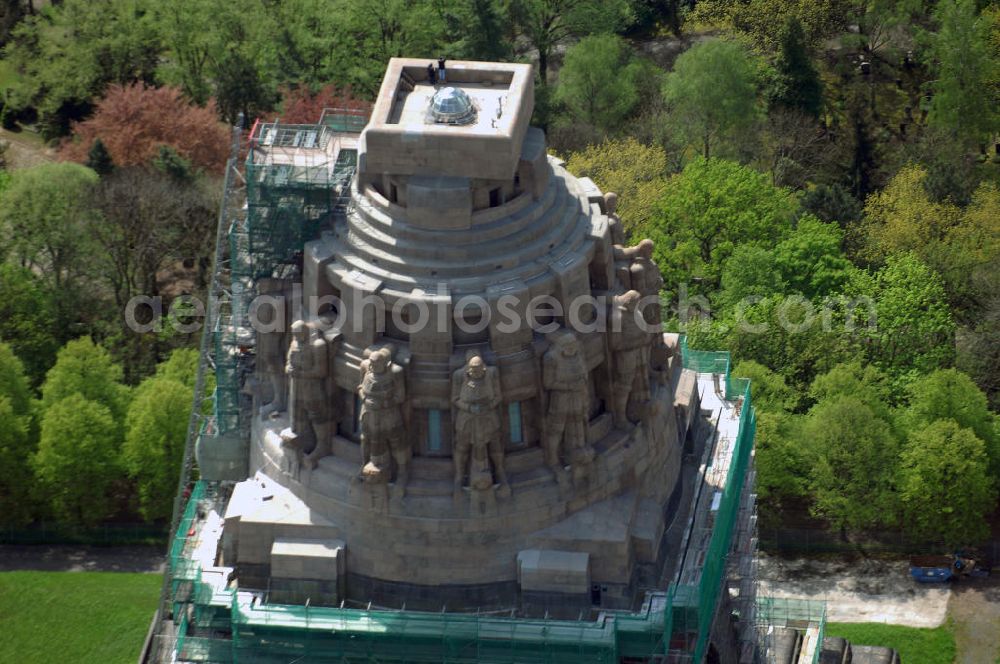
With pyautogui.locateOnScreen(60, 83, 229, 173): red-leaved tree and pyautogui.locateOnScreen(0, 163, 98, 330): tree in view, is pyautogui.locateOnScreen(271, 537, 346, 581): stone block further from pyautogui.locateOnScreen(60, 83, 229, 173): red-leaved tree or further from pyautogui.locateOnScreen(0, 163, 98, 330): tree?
pyautogui.locateOnScreen(60, 83, 229, 173): red-leaved tree

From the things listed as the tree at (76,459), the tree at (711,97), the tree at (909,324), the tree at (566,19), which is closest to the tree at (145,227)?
the tree at (76,459)

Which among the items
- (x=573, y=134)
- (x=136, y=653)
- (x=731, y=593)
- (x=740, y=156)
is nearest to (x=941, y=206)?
(x=740, y=156)

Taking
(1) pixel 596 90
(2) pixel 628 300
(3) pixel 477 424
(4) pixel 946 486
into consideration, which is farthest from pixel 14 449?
(1) pixel 596 90

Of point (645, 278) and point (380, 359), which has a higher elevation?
point (645, 278)

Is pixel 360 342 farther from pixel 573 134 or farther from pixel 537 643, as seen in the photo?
pixel 573 134

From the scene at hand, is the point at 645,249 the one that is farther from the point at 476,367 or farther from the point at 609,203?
the point at 476,367

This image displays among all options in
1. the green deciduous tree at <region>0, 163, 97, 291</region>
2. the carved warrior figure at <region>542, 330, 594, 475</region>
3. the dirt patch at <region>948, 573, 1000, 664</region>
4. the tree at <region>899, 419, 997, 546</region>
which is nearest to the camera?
the carved warrior figure at <region>542, 330, 594, 475</region>

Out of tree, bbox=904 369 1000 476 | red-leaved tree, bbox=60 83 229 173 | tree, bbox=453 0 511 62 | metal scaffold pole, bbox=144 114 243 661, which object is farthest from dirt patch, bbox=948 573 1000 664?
red-leaved tree, bbox=60 83 229 173
